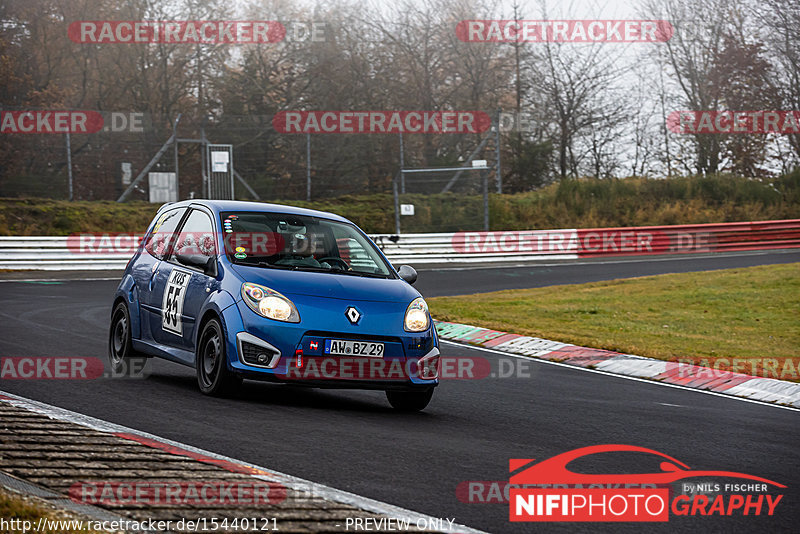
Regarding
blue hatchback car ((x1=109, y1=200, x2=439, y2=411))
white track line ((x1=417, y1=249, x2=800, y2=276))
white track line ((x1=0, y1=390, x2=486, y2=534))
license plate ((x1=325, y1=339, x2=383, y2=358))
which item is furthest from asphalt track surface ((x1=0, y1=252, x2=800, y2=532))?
white track line ((x1=417, y1=249, x2=800, y2=276))

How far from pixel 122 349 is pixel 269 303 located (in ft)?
8.53

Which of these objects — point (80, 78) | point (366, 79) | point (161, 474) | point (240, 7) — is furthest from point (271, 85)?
point (161, 474)

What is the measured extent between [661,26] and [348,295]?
37942mm

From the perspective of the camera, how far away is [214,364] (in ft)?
25.1

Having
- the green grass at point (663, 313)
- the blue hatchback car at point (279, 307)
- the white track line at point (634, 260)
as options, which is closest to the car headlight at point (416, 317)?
the blue hatchback car at point (279, 307)

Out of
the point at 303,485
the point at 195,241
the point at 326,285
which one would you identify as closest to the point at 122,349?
the point at 195,241

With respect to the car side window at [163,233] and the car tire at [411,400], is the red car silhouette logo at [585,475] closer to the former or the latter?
Answer: the car tire at [411,400]

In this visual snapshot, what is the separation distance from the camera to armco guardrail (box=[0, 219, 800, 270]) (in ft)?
78.6

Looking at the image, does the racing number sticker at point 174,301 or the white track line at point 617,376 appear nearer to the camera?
the racing number sticker at point 174,301

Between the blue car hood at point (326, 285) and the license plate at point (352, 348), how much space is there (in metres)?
0.38

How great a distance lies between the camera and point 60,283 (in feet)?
66.7

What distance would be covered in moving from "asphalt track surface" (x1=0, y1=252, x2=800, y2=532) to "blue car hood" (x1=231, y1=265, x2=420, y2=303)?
0.89 meters

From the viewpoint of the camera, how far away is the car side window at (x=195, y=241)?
26.6 feet

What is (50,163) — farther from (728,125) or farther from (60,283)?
(728,125)
